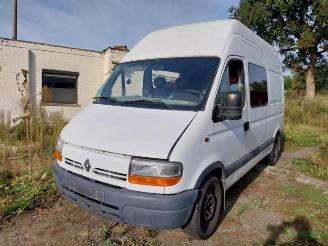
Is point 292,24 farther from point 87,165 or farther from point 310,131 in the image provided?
point 87,165

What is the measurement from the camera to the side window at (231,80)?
12.7 feet

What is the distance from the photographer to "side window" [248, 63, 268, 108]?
5.04 m

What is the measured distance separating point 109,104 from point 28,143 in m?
2.51

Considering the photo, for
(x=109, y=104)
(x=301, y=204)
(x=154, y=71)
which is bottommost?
(x=301, y=204)

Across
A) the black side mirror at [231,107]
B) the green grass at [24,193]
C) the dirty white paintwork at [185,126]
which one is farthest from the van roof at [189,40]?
the green grass at [24,193]

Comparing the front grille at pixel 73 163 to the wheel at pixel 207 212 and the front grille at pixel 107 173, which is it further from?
the wheel at pixel 207 212

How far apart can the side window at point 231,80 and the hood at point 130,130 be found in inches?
23.2

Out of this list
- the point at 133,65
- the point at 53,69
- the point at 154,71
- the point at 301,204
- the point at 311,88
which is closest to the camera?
the point at 154,71

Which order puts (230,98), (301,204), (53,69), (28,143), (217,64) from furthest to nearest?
(53,69) → (28,143) → (301,204) → (217,64) → (230,98)

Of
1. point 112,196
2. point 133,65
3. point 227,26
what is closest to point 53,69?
point 133,65

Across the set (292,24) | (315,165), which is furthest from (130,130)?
(292,24)

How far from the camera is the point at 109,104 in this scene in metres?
4.16

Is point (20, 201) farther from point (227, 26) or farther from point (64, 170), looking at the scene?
point (227, 26)

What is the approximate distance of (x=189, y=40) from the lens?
14.6ft
